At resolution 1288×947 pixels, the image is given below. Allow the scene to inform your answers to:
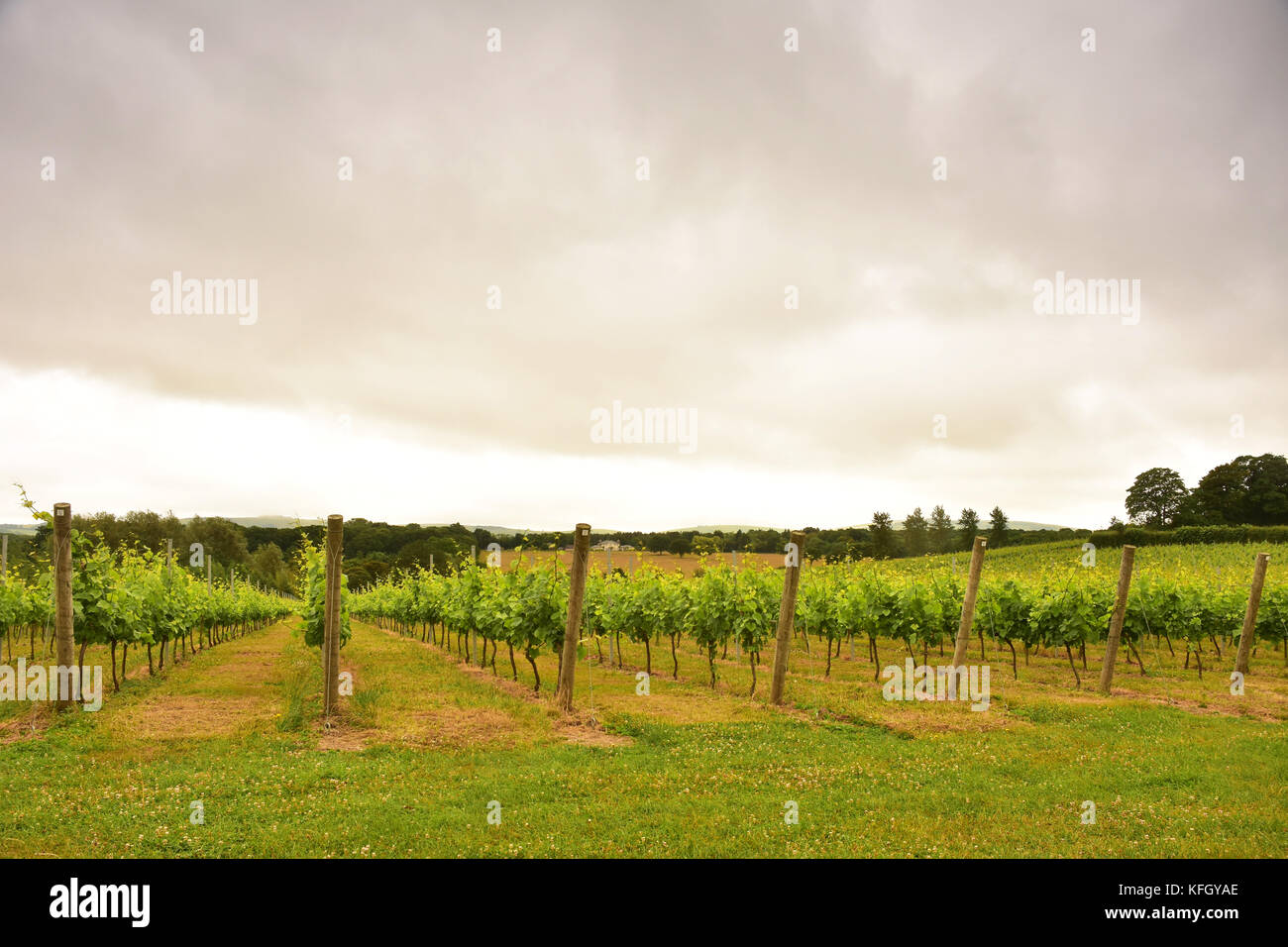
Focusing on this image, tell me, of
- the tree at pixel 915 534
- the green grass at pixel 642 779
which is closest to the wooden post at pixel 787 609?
the green grass at pixel 642 779

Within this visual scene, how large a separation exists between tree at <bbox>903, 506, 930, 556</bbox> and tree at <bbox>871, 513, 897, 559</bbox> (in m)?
4.02

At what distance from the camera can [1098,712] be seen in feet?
43.9

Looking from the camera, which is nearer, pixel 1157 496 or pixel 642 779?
pixel 642 779

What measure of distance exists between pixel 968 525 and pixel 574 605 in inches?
4489

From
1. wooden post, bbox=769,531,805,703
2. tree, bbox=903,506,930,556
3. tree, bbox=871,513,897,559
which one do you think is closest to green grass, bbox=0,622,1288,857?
wooden post, bbox=769,531,805,703

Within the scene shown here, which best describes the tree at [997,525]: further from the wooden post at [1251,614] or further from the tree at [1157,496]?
the wooden post at [1251,614]

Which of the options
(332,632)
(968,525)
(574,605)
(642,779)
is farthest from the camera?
(968,525)

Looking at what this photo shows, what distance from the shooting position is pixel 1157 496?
98.6m

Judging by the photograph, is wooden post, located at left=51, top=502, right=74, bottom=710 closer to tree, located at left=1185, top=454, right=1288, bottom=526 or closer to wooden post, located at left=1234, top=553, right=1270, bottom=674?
wooden post, located at left=1234, top=553, right=1270, bottom=674

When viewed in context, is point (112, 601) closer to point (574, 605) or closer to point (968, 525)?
point (574, 605)

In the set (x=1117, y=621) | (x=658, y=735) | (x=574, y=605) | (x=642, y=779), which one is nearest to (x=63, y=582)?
(x=574, y=605)

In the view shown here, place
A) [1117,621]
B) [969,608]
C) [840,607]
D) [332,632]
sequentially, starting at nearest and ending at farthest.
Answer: [332,632] < [969,608] < [1117,621] < [840,607]

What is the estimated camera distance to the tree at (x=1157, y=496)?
96.2 metres
